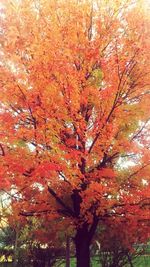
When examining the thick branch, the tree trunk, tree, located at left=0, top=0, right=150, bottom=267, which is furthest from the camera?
the tree trunk

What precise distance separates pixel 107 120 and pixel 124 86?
855 mm

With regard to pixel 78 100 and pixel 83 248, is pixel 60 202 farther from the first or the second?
pixel 78 100

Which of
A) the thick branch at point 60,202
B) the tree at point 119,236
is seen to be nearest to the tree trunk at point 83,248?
the thick branch at point 60,202

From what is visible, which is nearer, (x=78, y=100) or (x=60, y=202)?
(x=78, y=100)

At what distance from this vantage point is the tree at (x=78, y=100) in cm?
693

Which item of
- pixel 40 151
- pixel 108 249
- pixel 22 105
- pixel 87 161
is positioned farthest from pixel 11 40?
pixel 108 249

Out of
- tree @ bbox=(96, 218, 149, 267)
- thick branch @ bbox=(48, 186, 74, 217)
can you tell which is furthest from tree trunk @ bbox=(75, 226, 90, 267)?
tree @ bbox=(96, 218, 149, 267)

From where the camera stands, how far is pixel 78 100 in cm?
723

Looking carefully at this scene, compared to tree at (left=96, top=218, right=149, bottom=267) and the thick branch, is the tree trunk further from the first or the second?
tree at (left=96, top=218, right=149, bottom=267)

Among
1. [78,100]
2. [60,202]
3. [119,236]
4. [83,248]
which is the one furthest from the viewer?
[119,236]

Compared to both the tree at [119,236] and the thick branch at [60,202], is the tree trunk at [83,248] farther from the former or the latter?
the tree at [119,236]

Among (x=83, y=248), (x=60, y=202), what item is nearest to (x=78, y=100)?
(x=60, y=202)

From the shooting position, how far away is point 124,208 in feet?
25.5

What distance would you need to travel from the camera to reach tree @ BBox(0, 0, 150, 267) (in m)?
6.93
